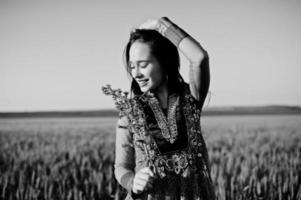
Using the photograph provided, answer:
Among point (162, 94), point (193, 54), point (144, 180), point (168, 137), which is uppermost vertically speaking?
point (193, 54)

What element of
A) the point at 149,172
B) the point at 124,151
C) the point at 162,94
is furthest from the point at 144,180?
the point at 162,94

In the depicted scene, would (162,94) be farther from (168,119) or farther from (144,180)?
(144,180)

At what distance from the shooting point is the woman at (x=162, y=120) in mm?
1407

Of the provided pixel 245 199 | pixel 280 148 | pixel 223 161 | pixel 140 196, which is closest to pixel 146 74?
pixel 140 196

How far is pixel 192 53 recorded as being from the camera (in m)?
1.44

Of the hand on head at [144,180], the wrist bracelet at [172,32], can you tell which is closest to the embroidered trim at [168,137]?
the hand on head at [144,180]

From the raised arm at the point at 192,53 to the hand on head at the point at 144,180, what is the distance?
1.28 ft

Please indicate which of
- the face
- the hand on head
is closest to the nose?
the face

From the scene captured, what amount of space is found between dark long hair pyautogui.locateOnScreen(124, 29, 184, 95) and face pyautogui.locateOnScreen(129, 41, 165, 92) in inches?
1.0

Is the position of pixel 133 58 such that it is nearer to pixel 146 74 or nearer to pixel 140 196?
pixel 146 74

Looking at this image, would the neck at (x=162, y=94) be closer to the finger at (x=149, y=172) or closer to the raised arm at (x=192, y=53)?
the raised arm at (x=192, y=53)

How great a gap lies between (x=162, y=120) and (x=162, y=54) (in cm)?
25

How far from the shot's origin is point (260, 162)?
4184 millimetres

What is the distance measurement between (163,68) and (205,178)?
42 cm
